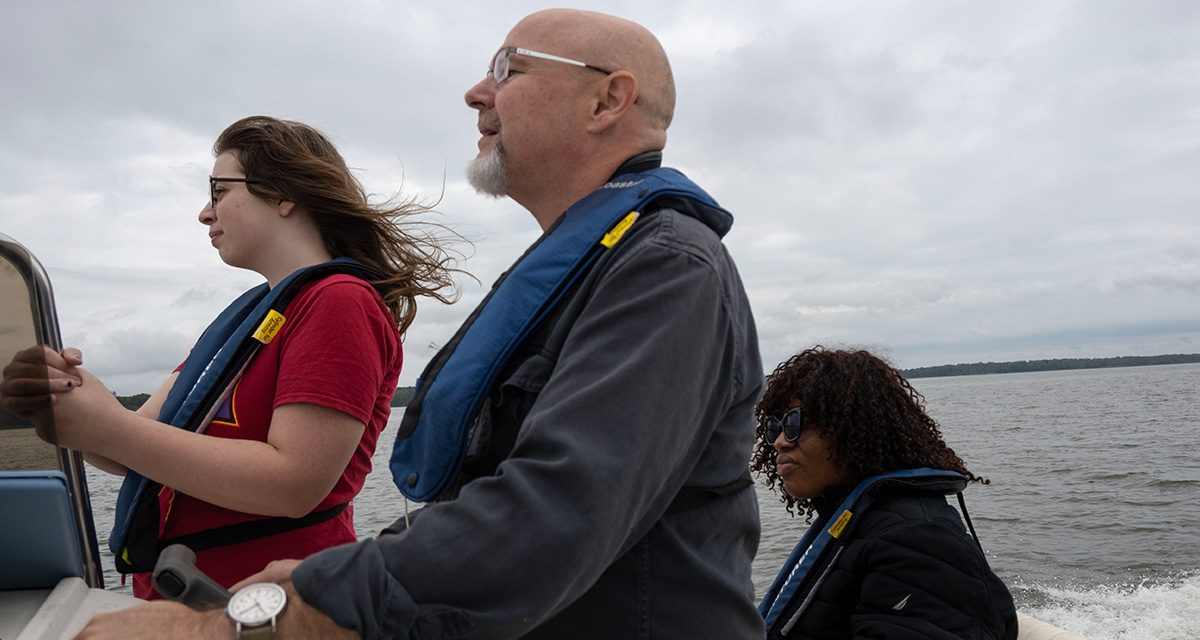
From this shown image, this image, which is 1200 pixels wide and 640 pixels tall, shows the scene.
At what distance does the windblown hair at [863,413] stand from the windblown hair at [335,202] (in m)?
1.57

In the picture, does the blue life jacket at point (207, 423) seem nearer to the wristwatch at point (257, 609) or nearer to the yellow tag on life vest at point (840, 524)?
the wristwatch at point (257, 609)

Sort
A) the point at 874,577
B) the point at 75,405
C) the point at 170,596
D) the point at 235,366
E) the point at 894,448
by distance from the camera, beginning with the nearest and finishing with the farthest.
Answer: the point at 170,596
the point at 75,405
the point at 235,366
the point at 874,577
the point at 894,448

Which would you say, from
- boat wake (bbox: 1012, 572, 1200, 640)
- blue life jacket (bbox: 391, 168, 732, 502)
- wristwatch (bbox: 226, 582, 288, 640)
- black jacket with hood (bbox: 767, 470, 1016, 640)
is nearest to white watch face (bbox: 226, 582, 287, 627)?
wristwatch (bbox: 226, 582, 288, 640)

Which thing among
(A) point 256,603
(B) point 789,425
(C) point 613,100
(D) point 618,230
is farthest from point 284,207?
(B) point 789,425

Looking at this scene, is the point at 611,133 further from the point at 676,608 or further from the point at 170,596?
the point at 170,596

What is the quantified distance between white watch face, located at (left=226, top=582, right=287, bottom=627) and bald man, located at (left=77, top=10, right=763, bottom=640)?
0.05ft

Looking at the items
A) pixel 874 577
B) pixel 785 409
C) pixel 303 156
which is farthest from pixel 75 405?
pixel 785 409

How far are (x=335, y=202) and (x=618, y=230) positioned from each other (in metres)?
1.36

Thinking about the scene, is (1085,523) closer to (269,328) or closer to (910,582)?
(910,582)

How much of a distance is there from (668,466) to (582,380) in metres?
0.17

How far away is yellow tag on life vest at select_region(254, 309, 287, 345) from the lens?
7.23 ft

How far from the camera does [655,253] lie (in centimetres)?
132

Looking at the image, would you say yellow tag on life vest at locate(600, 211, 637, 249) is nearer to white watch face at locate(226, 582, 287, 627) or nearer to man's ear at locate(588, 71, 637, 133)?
man's ear at locate(588, 71, 637, 133)

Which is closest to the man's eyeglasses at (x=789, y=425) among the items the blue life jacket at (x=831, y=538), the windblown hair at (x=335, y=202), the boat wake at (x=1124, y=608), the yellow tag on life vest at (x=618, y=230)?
the blue life jacket at (x=831, y=538)
